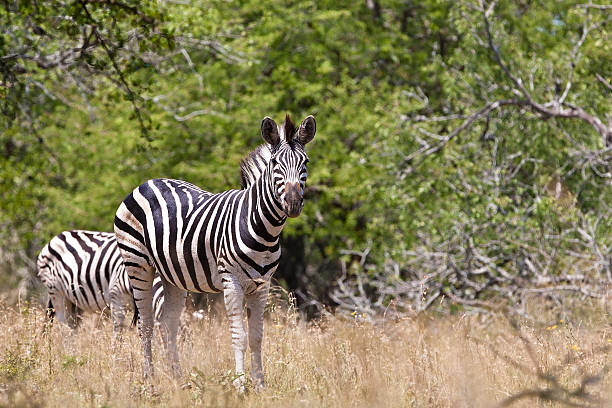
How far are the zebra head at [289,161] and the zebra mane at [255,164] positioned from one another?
0.67ft

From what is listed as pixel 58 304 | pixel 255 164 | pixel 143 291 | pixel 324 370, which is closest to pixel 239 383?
pixel 324 370

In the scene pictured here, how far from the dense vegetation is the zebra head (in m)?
3.38

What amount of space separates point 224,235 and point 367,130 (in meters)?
12.6

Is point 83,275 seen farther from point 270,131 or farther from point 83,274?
point 270,131

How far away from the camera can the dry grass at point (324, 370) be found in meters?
5.50

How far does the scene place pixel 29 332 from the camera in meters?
7.71

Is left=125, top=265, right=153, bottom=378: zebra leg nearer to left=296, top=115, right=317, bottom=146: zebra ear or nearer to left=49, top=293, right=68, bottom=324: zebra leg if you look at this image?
left=296, top=115, right=317, bottom=146: zebra ear

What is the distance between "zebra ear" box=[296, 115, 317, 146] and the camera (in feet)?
22.0

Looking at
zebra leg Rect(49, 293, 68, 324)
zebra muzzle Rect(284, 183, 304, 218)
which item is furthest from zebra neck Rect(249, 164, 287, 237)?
zebra leg Rect(49, 293, 68, 324)

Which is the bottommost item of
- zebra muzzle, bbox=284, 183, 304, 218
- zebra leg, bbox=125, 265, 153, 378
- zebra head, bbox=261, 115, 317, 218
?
zebra leg, bbox=125, 265, 153, 378

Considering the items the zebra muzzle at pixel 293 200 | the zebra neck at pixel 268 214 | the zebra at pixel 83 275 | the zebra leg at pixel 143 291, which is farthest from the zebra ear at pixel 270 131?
the zebra at pixel 83 275

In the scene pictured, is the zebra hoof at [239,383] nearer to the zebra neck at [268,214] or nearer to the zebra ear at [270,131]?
the zebra neck at [268,214]

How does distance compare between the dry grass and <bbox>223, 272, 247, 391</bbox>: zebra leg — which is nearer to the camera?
the dry grass

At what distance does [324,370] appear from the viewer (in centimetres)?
652
